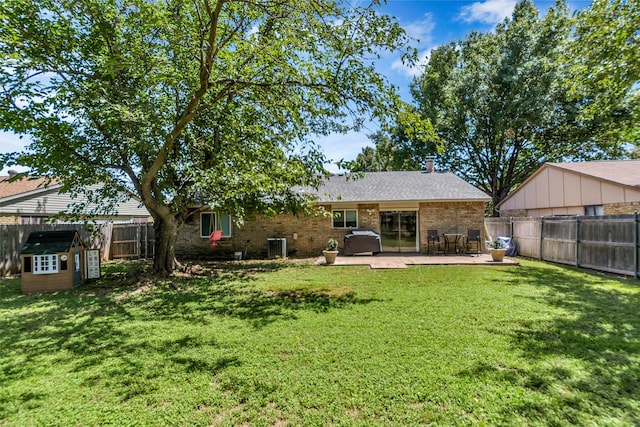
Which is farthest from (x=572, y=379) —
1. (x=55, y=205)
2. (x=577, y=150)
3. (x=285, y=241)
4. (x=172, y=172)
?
(x=577, y=150)

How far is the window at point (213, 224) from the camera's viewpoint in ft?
46.0

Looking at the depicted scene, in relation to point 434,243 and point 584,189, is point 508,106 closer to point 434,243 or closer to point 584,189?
point 584,189

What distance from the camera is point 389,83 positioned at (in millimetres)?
6613

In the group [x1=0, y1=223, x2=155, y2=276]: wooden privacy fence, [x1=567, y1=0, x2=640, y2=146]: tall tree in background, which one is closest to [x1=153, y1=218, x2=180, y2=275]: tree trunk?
[x1=0, y1=223, x2=155, y2=276]: wooden privacy fence

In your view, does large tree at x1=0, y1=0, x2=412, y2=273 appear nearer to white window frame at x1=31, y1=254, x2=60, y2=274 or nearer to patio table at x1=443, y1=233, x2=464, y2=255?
white window frame at x1=31, y1=254, x2=60, y2=274

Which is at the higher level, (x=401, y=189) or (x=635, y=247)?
(x=401, y=189)

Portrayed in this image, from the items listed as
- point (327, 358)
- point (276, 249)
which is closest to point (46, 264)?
point (276, 249)

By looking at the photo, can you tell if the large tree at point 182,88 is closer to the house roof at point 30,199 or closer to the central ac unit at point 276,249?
the central ac unit at point 276,249

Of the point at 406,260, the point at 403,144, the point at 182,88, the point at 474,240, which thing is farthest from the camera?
the point at 403,144

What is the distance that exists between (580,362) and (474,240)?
9.95 meters

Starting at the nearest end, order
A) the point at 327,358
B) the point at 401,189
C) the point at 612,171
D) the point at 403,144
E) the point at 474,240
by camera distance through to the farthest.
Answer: the point at 327,358, the point at 612,171, the point at 474,240, the point at 401,189, the point at 403,144

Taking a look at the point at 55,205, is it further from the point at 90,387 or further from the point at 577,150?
the point at 577,150

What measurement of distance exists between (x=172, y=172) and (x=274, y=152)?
3.19 meters

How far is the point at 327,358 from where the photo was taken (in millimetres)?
3734
